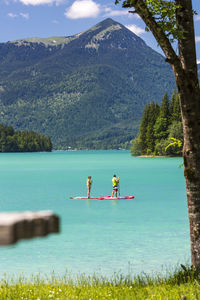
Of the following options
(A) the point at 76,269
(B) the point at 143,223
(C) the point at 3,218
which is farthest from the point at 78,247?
(C) the point at 3,218

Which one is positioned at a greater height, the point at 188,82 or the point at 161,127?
the point at 161,127

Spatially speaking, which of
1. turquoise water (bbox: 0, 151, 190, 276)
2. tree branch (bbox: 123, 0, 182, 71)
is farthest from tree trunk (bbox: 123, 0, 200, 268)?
turquoise water (bbox: 0, 151, 190, 276)

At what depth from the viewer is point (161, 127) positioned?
480 ft

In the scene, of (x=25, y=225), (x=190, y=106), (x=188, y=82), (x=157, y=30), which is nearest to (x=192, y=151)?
(x=190, y=106)

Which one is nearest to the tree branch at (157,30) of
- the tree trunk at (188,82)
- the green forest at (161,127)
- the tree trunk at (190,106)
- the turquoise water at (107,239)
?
the tree trunk at (188,82)

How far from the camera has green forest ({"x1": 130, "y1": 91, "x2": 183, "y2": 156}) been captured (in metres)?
140

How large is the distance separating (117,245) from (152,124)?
129756 millimetres

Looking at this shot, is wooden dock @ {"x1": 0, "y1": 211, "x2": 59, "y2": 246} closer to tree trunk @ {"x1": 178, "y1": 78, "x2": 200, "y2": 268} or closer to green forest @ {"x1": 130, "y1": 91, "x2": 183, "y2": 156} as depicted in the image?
tree trunk @ {"x1": 178, "y1": 78, "x2": 200, "y2": 268}

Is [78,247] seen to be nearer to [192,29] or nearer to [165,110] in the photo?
[192,29]

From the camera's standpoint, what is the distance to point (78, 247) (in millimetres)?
23812

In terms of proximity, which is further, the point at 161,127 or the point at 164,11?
the point at 161,127

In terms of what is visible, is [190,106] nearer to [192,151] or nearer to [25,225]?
[192,151]

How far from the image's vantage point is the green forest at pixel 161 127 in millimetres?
139625

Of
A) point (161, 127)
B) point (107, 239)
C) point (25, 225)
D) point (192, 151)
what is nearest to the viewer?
point (25, 225)
